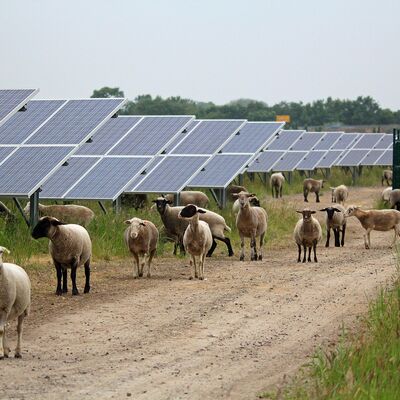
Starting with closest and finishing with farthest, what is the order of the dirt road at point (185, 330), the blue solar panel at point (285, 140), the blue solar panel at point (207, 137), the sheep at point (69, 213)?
the dirt road at point (185, 330) → the sheep at point (69, 213) → the blue solar panel at point (207, 137) → the blue solar panel at point (285, 140)

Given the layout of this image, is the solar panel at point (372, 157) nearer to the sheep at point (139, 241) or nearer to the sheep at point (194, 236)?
the sheep at point (194, 236)

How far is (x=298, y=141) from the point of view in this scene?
62.2 metres

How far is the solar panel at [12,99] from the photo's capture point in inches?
776

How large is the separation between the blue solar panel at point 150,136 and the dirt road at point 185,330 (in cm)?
642

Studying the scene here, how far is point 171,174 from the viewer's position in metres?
26.9

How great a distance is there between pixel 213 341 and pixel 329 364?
2.51 meters

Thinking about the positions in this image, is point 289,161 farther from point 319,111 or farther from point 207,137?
point 319,111

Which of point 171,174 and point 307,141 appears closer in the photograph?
point 171,174

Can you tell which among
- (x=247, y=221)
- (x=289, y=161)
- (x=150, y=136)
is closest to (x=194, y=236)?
(x=247, y=221)

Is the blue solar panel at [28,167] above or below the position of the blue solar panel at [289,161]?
above

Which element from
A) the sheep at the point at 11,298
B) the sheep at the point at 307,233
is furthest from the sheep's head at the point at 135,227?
the sheep at the point at 11,298

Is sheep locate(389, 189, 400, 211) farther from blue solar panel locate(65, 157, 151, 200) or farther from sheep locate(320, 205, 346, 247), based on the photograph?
blue solar panel locate(65, 157, 151, 200)

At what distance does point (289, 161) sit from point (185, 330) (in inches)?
1713

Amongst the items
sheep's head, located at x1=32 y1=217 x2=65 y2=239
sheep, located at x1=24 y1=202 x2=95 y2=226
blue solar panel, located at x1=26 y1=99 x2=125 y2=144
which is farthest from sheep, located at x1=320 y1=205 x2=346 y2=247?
sheep's head, located at x1=32 y1=217 x2=65 y2=239
